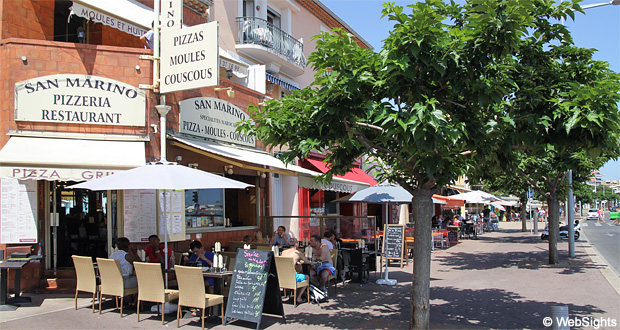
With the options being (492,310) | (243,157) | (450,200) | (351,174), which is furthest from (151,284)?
(450,200)

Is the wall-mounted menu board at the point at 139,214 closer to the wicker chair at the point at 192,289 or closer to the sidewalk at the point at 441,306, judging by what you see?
the sidewalk at the point at 441,306

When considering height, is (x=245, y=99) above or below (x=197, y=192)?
above

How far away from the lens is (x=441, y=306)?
29.3 ft

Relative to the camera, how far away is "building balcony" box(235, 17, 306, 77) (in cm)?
1588

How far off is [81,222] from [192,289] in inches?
203

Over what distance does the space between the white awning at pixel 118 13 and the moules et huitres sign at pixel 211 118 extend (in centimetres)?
200

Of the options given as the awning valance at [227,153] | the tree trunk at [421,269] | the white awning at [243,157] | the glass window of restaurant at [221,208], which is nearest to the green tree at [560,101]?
the tree trunk at [421,269]

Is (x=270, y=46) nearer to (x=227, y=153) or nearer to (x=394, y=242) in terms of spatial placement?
(x=227, y=153)

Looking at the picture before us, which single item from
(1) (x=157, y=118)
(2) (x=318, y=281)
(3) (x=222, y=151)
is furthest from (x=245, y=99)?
(2) (x=318, y=281)

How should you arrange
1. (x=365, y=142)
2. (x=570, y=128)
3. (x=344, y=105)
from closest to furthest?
(x=570, y=128) < (x=344, y=105) < (x=365, y=142)

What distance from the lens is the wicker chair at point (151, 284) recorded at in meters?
7.59

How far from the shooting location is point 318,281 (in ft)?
32.4

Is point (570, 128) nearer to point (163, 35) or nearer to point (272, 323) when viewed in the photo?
point (272, 323)

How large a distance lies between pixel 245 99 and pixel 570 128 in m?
9.80
